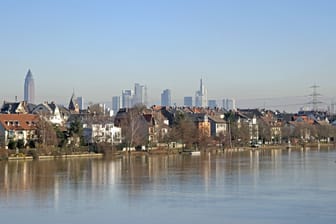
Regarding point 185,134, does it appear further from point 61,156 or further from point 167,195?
point 167,195

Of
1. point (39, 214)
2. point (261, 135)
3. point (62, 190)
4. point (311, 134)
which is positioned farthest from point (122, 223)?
point (311, 134)

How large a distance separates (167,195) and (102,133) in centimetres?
2524

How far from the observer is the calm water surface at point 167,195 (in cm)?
1487

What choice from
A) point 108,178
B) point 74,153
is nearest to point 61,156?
point 74,153

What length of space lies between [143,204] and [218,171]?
11.1 m

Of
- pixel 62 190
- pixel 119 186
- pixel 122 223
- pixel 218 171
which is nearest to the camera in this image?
pixel 122 223

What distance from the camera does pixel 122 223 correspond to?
1412 cm

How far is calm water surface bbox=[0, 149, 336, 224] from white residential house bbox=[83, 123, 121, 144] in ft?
44.9

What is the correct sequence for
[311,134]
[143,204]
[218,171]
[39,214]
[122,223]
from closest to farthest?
[122,223] < [39,214] < [143,204] < [218,171] < [311,134]

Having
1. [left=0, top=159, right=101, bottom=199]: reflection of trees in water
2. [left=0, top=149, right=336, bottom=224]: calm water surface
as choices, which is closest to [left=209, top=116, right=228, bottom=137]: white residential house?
[left=0, top=159, right=101, bottom=199]: reflection of trees in water

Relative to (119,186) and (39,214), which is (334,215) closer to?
(39,214)

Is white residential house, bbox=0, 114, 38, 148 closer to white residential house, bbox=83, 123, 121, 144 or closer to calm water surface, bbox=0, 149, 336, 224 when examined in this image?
white residential house, bbox=83, 123, 121, 144

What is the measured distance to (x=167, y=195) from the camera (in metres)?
18.7

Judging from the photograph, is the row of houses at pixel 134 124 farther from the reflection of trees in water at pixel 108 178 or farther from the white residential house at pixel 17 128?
the reflection of trees in water at pixel 108 178
